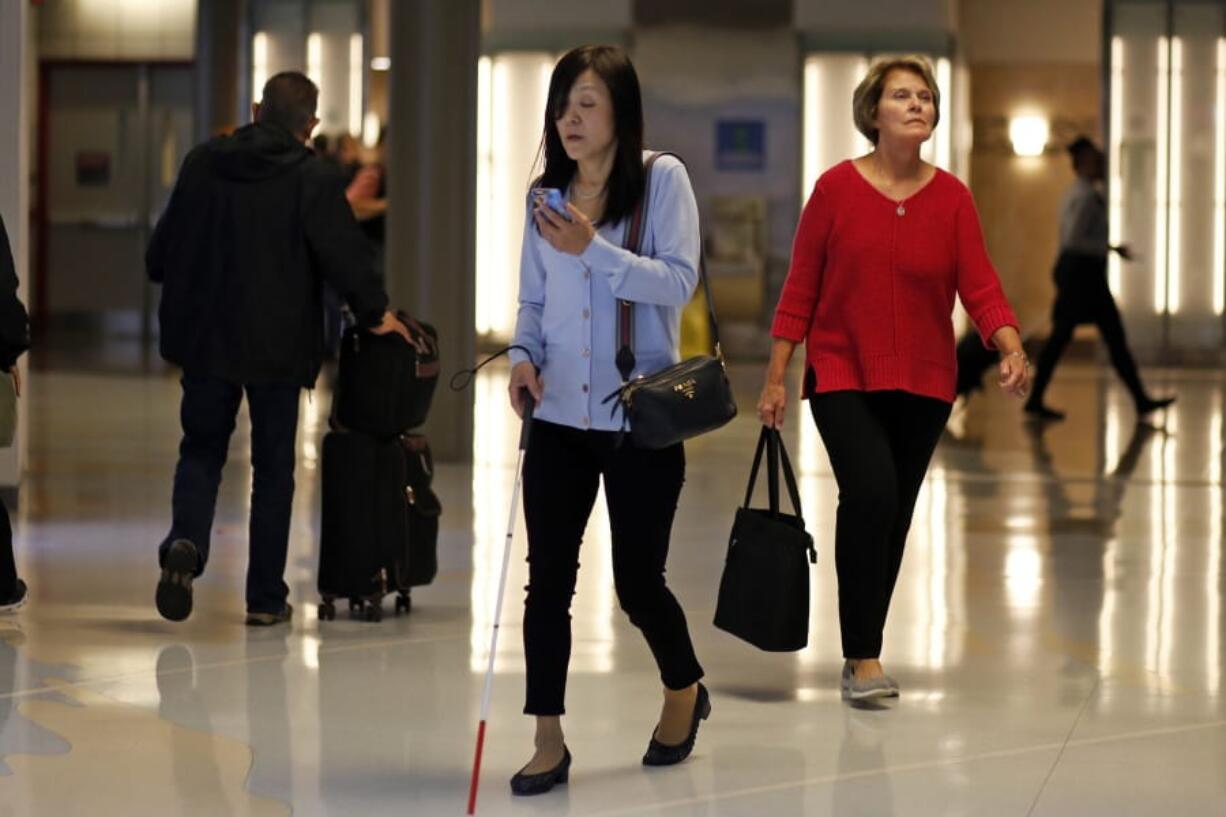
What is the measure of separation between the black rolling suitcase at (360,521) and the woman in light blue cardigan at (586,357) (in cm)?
227

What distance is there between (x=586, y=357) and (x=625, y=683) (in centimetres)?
159

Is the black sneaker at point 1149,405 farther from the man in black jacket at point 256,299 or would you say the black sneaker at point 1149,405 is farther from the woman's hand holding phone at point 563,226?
the woman's hand holding phone at point 563,226

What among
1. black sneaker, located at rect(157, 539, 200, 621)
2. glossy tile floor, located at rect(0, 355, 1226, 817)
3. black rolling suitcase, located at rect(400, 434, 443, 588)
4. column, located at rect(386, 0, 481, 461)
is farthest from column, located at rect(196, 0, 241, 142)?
black sneaker, located at rect(157, 539, 200, 621)

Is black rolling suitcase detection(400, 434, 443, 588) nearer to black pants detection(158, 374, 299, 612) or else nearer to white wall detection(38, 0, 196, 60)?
black pants detection(158, 374, 299, 612)

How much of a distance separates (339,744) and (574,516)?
963mm

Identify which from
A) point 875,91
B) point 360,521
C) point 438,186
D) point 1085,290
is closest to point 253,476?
point 360,521

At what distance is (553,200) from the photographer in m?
4.80

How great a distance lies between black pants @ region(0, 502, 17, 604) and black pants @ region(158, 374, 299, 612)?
1.69ft

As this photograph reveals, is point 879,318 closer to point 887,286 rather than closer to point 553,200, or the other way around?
point 887,286

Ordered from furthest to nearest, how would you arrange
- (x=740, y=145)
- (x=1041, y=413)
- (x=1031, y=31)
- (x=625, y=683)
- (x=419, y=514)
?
(x=1031, y=31) → (x=740, y=145) → (x=1041, y=413) → (x=419, y=514) → (x=625, y=683)

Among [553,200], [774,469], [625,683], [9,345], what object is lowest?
[625,683]

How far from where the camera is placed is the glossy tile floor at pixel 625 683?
507 cm

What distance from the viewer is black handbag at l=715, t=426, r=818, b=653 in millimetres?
5797

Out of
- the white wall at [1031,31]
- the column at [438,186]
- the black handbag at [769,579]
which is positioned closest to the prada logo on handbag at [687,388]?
the black handbag at [769,579]
